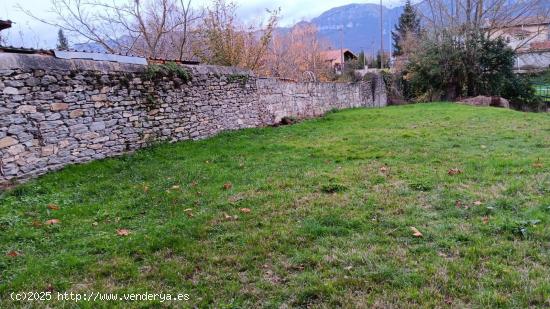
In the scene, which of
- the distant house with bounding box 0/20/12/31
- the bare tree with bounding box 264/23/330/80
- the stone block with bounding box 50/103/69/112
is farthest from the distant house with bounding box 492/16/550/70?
the distant house with bounding box 0/20/12/31

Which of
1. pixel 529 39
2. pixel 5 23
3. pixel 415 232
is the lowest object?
pixel 415 232

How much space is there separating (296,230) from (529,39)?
23666 millimetres

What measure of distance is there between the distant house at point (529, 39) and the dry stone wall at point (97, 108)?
17.6m

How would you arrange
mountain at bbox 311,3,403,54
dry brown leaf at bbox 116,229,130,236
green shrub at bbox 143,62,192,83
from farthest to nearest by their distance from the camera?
mountain at bbox 311,3,403,54, green shrub at bbox 143,62,192,83, dry brown leaf at bbox 116,229,130,236

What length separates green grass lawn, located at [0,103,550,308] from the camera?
277 centimetres

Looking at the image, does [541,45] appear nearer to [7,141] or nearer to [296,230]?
[296,230]

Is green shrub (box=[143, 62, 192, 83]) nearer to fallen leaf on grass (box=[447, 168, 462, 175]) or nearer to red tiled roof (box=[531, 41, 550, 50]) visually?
fallen leaf on grass (box=[447, 168, 462, 175])

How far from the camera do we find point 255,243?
3.59 metres

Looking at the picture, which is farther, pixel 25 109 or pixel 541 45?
pixel 541 45

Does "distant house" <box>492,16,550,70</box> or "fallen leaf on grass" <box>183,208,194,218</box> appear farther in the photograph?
"distant house" <box>492,16,550,70</box>

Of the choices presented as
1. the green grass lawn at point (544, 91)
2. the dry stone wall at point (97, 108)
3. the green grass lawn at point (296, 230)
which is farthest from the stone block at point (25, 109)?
the green grass lawn at point (544, 91)

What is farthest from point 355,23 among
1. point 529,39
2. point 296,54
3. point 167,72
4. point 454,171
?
point 454,171

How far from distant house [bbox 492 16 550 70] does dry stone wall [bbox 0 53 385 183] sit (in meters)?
17.6

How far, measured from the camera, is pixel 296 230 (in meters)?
3.81
